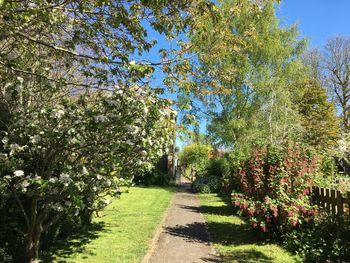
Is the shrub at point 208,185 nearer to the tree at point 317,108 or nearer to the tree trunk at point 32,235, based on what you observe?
the tree at point 317,108

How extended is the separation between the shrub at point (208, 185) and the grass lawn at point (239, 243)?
31.1 ft

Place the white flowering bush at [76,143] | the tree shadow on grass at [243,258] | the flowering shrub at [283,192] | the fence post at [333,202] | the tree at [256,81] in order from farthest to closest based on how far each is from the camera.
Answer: the tree at [256,81]
the flowering shrub at [283,192]
the fence post at [333,202]
the tree shadow on grass at [243,258]
the white flowering bush at [76,143]

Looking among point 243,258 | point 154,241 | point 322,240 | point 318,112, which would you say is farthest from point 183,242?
point 318,112

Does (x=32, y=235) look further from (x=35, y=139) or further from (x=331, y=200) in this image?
(x=331, y=200)

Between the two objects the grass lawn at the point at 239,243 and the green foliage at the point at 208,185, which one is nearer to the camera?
the grass lawn at the point at 239,243

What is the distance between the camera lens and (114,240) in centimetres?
872

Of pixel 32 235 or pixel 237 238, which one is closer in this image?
pixel 32 235

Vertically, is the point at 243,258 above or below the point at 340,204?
below

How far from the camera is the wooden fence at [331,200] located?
736 cm

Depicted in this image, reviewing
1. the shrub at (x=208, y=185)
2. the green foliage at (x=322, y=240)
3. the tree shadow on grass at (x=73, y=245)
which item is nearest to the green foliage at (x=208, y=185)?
the shrub at (x=208, y=185)

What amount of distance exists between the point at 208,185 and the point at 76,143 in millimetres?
17475

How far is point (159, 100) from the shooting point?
573 cm

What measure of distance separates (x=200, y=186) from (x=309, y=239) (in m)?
15.1

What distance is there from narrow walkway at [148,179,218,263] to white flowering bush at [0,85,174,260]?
7.27ft
